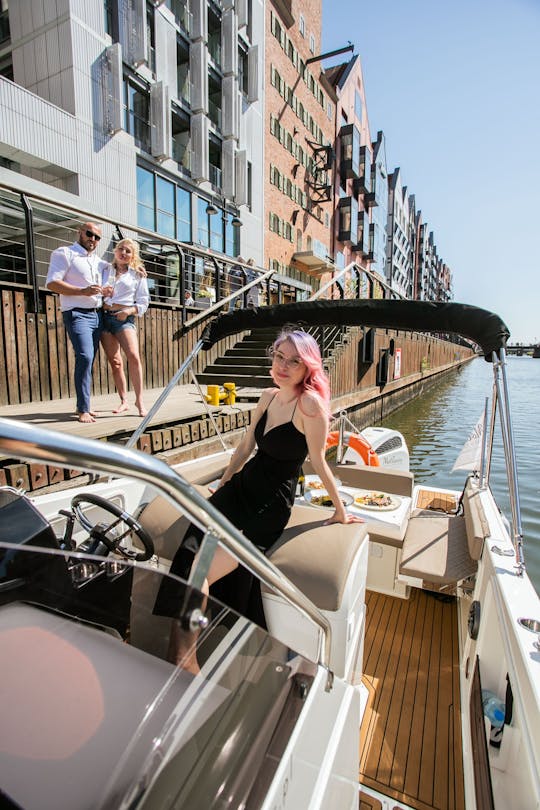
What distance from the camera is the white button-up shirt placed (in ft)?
12.0

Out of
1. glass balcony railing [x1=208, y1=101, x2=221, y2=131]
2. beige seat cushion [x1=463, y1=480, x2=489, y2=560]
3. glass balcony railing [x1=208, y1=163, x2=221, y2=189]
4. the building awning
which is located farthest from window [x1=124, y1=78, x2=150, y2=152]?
beige seat cushion [x1=463, y1=480, x2=489, y2=560]

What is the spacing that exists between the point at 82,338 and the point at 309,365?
2.55m

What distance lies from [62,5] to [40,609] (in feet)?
51.5

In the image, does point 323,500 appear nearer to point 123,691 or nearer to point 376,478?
point 376,478

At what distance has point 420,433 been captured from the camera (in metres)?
12.4

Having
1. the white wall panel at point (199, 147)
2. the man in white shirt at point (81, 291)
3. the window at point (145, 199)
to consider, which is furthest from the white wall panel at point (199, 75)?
the man in white shirt at point (81, 291)

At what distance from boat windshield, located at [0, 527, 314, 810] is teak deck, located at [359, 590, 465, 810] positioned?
129cm

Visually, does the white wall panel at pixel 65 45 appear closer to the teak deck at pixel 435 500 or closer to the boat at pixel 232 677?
the boat at pixel 232 677

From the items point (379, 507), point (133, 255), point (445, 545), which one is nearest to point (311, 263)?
point (133, 255)

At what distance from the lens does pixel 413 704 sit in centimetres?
228

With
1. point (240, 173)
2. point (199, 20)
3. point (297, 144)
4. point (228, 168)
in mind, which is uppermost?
point (297, 144)

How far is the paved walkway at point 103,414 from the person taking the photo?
373 centimetres

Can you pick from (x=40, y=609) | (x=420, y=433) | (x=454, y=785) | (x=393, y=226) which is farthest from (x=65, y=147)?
(x=393, y=226)

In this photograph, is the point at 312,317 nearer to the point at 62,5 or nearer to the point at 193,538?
the point at 193,538
